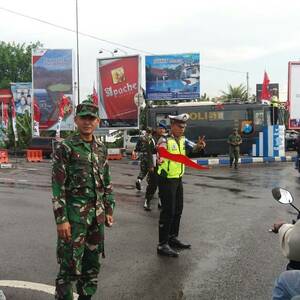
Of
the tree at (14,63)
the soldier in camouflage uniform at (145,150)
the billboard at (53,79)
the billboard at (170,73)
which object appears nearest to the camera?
the soldier in camouflage uniform at (145,150)

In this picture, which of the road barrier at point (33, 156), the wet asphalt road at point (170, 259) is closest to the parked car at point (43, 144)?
the road barrier at point (33, 156)

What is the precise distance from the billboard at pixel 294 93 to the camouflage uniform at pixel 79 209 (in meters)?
16.3

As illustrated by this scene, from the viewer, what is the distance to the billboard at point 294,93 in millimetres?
19547

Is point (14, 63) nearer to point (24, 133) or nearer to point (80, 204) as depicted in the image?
point (24, 133)

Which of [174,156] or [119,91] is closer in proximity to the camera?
[174,156]

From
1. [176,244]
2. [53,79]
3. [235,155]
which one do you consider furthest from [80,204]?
[53,79]

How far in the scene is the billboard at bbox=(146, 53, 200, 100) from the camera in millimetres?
38531

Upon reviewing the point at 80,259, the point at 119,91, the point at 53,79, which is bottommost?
the point at 80,259

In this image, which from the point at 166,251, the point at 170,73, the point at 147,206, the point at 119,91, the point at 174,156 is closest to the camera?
the point at 166,251

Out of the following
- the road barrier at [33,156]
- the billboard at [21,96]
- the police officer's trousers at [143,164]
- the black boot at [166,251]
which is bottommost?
the road barrier at [33,156]

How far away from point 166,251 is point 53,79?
2736 cm

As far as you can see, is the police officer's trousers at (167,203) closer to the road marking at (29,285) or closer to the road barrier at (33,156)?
the road marking at (29,285)

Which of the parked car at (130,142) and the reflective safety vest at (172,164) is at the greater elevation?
the reflective safety vest at (172,164)

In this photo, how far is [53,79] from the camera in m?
32.6
